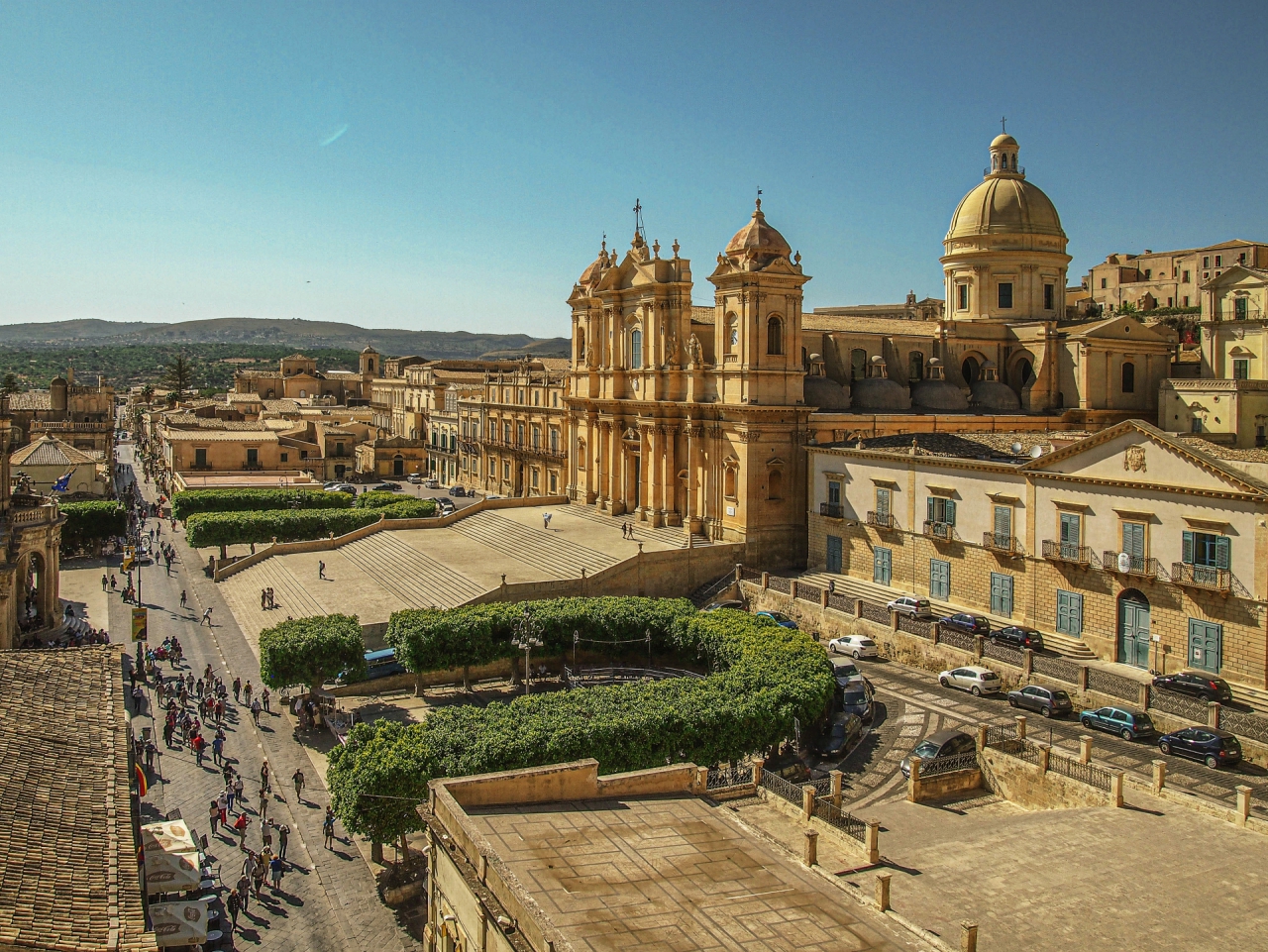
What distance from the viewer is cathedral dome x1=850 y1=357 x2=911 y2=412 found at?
1969 inches

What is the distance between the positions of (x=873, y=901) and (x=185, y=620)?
35383 mm

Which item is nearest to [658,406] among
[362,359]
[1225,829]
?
[1225,829]

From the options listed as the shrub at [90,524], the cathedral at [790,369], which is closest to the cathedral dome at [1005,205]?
the cathedral at [790,369]

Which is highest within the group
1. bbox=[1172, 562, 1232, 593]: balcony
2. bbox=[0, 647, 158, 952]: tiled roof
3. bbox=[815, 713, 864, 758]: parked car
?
bbox=[1172, 562, 1232, 593]: balcony

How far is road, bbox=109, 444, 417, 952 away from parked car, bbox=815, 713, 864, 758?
11.8m

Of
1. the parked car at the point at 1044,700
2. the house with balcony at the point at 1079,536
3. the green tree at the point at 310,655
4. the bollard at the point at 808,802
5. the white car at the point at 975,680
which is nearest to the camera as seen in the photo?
the bollard at the point at 808,802

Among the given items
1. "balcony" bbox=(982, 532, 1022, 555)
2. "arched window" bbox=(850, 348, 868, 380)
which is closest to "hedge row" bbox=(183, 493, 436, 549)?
"arched window" bbox=(850, 348, 868, 380)

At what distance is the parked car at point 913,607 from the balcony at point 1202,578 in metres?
8.86

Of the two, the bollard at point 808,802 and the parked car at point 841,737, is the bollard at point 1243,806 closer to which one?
the bollard at point 808,802

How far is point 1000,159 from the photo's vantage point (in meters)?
57.8

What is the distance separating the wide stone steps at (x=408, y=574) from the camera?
132 feet

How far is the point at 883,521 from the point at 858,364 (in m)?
14.6

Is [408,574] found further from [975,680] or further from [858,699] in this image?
[975,680]

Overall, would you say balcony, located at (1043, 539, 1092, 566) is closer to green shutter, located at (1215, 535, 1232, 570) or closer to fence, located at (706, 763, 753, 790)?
green shutter, located at (1215, 535, 1232, 570)
